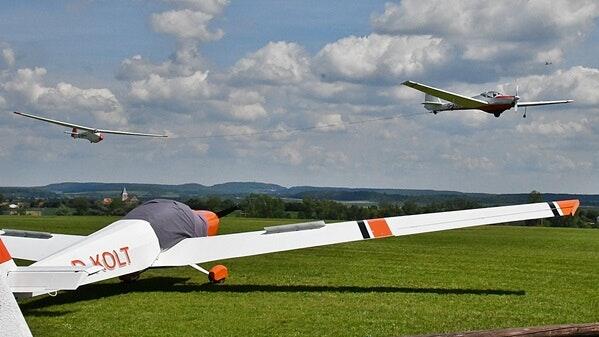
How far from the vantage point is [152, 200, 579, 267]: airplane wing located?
11.4 m

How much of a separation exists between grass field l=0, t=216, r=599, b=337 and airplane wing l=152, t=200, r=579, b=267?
61cm

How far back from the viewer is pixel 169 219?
11.8 meters

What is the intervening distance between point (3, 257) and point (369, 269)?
8.26 m

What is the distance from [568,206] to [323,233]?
15.3 ft

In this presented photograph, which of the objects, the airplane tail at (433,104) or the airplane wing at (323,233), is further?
the airplane tail at (433,104)

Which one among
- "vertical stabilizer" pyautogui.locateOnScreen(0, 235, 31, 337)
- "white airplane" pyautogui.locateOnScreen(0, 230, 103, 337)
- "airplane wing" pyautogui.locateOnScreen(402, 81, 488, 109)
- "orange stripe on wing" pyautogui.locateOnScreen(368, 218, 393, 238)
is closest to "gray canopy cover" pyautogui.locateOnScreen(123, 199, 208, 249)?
"white airplane" pyautogui.locateOnScreen(0, 230, 103, 337)

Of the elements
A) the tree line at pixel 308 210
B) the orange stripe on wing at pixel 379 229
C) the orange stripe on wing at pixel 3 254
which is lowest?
the tree line at pixel 308 210

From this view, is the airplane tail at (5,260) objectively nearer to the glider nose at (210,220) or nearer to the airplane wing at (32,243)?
the airplane wing at (32,243)

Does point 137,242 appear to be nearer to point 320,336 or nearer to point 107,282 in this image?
point 107,282

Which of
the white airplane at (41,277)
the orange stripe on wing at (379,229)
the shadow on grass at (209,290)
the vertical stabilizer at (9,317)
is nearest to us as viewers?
the vertical stabilizer at (9,317)

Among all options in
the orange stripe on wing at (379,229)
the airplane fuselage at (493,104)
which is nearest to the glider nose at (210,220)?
the orange stripe on wing at (379,229)

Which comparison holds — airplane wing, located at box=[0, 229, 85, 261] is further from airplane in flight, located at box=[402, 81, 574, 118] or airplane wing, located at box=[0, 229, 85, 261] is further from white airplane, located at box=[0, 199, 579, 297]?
airplane in flight, located at box=[402, 81, 574, 118]

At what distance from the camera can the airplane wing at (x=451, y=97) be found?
22450 mm

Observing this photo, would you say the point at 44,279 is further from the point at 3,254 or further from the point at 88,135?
the point at 88,135
